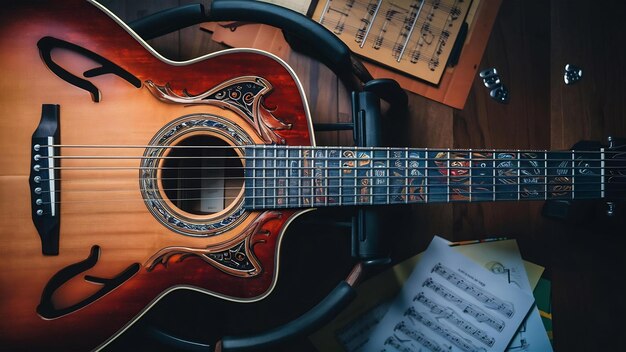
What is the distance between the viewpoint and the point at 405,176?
0.72 m

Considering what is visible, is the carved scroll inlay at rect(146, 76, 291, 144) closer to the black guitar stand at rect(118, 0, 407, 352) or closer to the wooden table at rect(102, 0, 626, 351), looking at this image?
the black guitar stand at rect(118, 0, 407, 352)

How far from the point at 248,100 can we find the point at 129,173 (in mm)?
252

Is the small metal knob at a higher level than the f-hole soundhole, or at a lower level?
lower

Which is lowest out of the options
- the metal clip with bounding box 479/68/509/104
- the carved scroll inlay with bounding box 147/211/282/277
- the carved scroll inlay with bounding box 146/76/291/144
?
the carved scroll inlay with bounding box 147/211/282/277

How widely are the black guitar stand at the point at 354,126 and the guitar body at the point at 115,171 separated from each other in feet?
0.27

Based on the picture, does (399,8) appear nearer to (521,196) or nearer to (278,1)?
(278,1)

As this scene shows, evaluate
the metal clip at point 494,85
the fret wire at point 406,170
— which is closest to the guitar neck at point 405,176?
the fret wire at point 406,170

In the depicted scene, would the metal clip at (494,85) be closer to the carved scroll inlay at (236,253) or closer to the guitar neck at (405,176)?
the guitar neck at (405,176)

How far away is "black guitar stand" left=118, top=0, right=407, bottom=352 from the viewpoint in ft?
2.34

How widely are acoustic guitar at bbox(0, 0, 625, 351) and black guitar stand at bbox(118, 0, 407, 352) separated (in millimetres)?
58

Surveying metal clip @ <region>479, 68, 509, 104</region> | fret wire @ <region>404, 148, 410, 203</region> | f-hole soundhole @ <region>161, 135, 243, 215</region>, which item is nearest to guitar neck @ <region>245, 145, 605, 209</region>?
fret wire @ <region>404, 148, 410, 203</region>

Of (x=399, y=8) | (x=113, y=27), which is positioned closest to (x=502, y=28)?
(x=399, y=8)

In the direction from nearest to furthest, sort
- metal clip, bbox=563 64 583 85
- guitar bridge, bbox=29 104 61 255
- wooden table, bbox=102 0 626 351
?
guitar bridge, bbox=29 104 61 255, wooden table, bbox=102 0 626 351, metal clip, bbox=563 64 583 85

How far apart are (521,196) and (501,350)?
42 cm
